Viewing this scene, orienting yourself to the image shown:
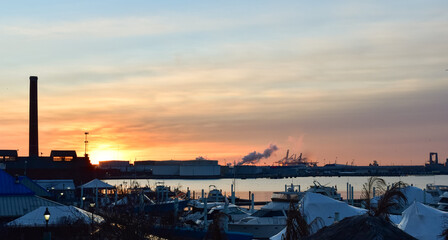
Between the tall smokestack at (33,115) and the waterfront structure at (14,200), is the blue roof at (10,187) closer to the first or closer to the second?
the waterfront structure at (14,200)

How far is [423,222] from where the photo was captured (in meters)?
28.1

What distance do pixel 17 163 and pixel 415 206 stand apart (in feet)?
326

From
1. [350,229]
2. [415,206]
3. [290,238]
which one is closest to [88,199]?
[415,206]

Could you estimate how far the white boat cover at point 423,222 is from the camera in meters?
27.8

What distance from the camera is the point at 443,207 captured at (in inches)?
2175

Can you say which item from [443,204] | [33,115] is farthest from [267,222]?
[33,115]

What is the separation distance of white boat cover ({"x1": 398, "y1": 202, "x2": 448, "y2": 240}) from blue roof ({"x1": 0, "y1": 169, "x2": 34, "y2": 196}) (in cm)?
2444

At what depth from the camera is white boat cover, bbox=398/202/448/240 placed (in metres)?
27.8

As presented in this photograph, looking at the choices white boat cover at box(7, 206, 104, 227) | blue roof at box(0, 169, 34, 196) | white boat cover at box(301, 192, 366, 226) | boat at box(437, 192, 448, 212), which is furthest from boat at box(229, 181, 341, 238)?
white boat cover at box(7, 206, 104, 227)

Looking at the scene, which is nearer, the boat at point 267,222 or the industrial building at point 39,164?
the boat at point 267,222

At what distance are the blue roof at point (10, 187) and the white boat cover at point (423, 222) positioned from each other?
24442 mm

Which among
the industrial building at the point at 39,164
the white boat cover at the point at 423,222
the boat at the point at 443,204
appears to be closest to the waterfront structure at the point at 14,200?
the white boat cover at the point at 423,222

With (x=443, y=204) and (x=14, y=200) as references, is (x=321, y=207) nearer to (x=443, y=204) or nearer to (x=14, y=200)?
(x=14, y=200)

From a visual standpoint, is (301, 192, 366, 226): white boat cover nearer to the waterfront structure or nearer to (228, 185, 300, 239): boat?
(228, 185, 300, 239): boat
